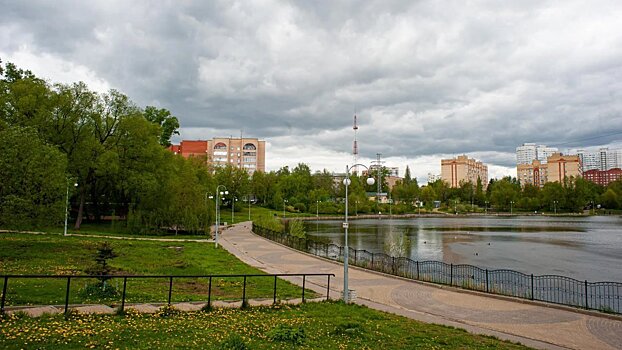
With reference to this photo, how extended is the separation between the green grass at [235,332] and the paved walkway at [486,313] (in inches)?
78.9

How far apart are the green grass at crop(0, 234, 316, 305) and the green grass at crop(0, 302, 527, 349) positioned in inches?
111

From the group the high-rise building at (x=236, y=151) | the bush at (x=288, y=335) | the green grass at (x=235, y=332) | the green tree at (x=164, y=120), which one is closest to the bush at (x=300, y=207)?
the high-rise building at (x=236, y=151)

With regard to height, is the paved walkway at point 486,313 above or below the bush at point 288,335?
below

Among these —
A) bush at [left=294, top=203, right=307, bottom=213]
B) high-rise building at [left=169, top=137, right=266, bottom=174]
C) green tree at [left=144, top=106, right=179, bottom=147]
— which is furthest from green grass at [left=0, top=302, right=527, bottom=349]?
high-rise building at [left=169, top=137, right=266, bottom=174]

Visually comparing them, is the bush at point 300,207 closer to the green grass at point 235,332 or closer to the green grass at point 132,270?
the green grass at point 132,270

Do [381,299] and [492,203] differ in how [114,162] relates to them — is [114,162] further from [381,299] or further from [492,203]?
[492,203]

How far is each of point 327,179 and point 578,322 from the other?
142m

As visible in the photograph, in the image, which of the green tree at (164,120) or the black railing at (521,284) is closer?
the black railing at (521,284)

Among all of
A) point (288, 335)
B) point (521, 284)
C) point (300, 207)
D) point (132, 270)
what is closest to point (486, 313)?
point (288, 335)

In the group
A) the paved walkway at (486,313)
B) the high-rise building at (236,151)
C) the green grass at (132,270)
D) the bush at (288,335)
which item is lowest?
the paved walkway at (486,313)

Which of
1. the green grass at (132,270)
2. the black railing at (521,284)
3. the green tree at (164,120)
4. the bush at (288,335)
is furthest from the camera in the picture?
the green tree at (164,120)

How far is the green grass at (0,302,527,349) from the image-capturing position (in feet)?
29.6

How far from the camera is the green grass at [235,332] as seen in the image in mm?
9023

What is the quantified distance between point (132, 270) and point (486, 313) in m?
16.5
